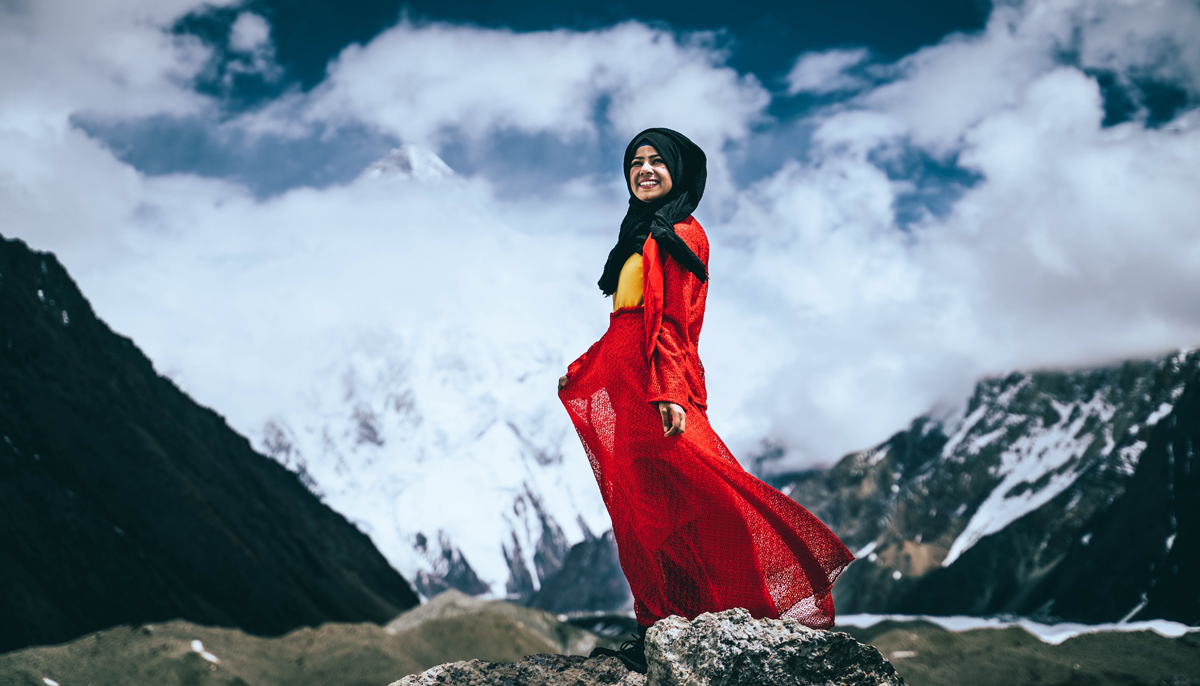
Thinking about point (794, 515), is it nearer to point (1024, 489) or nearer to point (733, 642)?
point (733, 642)

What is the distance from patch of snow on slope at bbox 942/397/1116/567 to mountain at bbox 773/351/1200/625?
0.38m

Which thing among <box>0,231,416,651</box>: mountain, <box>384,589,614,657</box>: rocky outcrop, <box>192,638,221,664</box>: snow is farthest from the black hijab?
<box>0,231,416,651</box>: mountain

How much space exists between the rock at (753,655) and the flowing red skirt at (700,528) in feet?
1.00

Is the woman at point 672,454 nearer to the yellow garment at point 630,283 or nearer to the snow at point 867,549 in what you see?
the yellow garment at point 630,283

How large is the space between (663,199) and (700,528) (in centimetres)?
204

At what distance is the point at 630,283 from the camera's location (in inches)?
199

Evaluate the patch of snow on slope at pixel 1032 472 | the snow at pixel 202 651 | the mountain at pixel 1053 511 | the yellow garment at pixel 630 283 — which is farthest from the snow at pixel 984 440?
the yellow garment at pixel 630 283

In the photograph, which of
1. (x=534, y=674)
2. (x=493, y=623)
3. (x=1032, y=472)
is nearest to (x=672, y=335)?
(x=534, y=674)

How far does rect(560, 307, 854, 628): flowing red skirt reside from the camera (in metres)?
4.50

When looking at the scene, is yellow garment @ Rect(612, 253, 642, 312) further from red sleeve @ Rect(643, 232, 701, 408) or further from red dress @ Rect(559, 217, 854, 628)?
red sleeve @ Rect(643, 232, 701, 408)

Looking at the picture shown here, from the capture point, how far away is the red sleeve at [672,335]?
458 centimetres

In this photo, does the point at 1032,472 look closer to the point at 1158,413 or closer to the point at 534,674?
the point at 1158,413

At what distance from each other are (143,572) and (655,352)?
42567mm

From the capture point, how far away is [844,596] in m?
152
